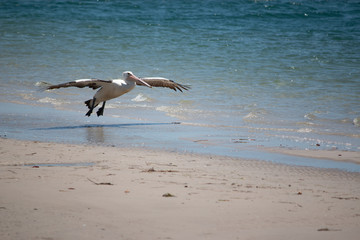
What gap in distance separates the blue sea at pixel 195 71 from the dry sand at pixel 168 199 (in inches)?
37.0

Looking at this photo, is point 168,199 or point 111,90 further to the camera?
point 111,90

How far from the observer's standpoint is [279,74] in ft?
47.0

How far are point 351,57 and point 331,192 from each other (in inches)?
509

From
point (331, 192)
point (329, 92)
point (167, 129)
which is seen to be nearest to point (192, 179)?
point (331, 192)

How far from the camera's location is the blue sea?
760 cm

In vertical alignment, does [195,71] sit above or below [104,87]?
below

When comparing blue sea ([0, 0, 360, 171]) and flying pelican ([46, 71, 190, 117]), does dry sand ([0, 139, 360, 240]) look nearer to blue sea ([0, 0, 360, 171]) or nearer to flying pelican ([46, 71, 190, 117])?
blue sea ([0, 0, 360, 171])

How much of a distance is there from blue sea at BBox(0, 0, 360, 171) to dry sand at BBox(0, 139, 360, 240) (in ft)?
3.08

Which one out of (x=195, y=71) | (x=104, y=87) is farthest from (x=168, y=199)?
(x=195, y=71)

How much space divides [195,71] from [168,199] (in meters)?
10.7

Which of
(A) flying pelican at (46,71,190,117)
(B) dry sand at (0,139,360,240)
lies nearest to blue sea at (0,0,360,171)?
(A) flying pelican at (46,71,190,117)

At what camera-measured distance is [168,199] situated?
13.6 feet

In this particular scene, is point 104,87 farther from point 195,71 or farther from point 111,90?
point 195,71

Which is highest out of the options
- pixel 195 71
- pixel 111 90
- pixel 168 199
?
pixel 168 199
